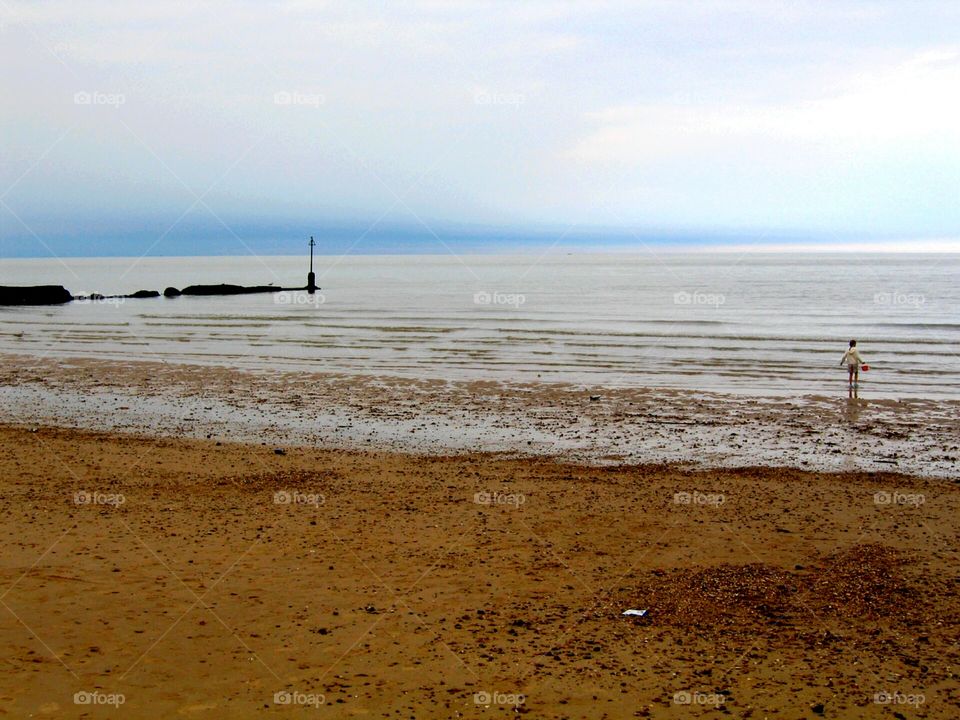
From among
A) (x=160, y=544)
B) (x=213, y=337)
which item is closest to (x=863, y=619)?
(x=160, y=544)

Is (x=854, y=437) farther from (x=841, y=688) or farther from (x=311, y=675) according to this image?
(x=311, y=675)

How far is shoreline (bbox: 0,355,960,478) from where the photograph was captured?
51.3 ft
